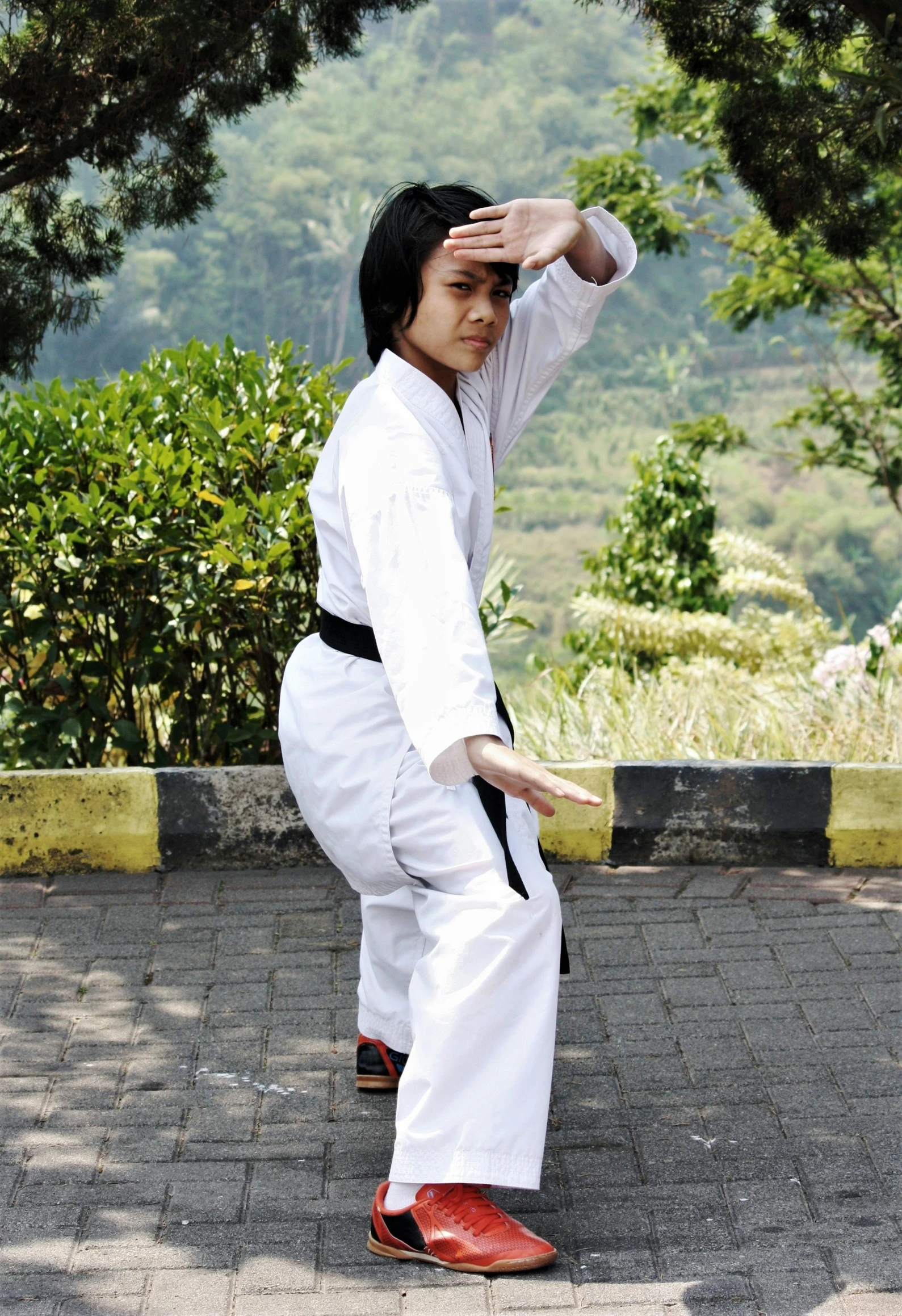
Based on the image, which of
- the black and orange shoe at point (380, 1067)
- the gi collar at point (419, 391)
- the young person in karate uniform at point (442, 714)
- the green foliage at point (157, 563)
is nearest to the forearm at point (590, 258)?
the young person in karate uniform at point (442, 714)

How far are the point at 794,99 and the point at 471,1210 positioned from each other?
11.5 ft

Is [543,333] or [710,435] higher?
[543,333]

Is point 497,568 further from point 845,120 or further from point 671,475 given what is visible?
point 671,475

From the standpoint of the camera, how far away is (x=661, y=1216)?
9.31ft

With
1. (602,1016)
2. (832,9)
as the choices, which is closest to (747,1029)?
(602,1016)

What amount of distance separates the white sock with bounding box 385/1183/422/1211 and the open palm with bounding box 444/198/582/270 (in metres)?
1.75

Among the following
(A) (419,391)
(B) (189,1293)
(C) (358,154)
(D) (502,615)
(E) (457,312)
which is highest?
(C) (358,154)

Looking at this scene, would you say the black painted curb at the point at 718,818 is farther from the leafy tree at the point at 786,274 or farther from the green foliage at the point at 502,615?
the leafy tree at the point at 786,274

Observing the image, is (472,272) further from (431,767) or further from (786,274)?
(786,274)

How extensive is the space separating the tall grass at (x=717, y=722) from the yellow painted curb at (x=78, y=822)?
1543 mm

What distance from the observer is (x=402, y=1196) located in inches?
106

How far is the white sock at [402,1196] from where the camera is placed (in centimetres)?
268

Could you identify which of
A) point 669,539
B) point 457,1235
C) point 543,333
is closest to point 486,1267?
point 457,1235

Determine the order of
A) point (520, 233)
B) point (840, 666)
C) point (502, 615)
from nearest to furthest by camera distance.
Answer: point (520, 233)
point (502, 615)
point (840, 666)
